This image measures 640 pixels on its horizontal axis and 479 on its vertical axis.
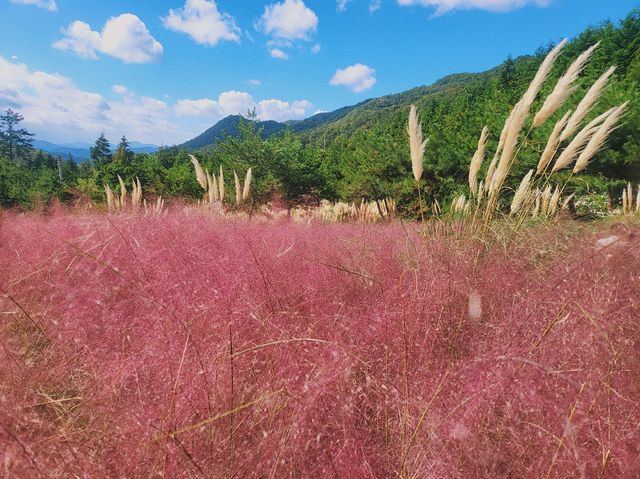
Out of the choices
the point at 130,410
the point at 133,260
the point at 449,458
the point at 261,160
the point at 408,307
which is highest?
the point at 261,160

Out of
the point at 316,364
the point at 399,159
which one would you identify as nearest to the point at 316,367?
the point at 316,364

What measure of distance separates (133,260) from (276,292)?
893mm

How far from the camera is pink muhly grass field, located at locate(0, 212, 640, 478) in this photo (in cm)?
84

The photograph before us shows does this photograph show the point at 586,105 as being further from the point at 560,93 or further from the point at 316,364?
the point at 316,364

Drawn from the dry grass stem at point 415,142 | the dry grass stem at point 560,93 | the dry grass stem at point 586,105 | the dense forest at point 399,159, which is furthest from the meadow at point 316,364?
the dense forest at point 399,159

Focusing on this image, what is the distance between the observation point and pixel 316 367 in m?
1.08

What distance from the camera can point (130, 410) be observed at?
3.16 feet

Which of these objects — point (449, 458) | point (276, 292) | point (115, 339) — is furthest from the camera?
point (276, 292)

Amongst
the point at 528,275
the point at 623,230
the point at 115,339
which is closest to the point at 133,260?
the point at 115,339

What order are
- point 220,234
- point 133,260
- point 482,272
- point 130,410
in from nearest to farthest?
point 130,410, point 482,272, point 133,260, point 220,234

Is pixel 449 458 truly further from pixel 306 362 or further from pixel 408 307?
pixel 408 307

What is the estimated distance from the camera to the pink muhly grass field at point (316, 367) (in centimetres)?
84

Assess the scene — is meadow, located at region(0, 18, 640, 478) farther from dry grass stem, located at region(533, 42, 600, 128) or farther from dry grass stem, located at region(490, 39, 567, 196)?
dry grass stem, located at region(533, 42, 600, 128)

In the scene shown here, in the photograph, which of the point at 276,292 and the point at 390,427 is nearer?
the point at 390,427
